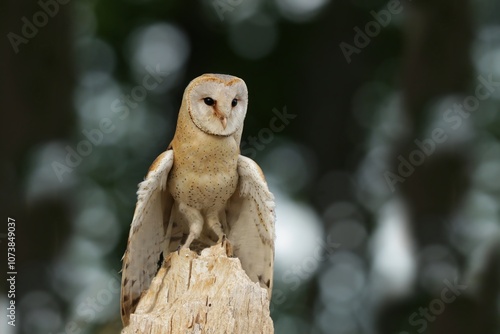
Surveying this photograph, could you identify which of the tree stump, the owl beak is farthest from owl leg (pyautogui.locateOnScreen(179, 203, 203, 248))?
the owl beak

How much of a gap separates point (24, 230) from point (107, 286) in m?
0.90

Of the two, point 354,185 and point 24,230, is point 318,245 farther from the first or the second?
point 24,230

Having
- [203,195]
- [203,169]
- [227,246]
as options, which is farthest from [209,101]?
→ [227,246]

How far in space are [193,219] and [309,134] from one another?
4308 millimetres

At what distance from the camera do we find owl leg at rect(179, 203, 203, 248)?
4660 millimetres

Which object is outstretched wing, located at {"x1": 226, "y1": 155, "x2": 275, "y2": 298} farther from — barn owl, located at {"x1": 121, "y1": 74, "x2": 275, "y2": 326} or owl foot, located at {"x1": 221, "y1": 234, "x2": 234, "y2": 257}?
owl foot, located at {"x1": 221, "y1": 234, "x2": 234, "y2": 257}

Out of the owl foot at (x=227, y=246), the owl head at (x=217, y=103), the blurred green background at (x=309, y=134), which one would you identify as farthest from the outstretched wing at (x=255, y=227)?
the blurred green background at (x=309, y=134)

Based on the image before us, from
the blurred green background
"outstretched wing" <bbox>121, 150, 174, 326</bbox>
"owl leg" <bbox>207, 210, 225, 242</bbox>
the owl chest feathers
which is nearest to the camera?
"outstretched wing" <bbox>121, 150, 174, 326</bbox>

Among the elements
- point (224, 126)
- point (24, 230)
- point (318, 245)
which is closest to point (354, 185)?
point (318, 245)

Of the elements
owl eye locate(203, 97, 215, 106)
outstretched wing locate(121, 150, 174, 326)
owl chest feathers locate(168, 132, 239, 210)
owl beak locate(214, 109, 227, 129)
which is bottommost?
outstretched wing locate(121, 150, 174, 326)

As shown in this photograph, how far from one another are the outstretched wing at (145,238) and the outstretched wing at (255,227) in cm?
39

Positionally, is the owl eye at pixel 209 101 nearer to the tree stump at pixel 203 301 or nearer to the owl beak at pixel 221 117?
the owl beak at pixel 221 117

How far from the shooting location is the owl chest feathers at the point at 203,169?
4.60 meters

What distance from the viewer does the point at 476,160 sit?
8.95 meters
